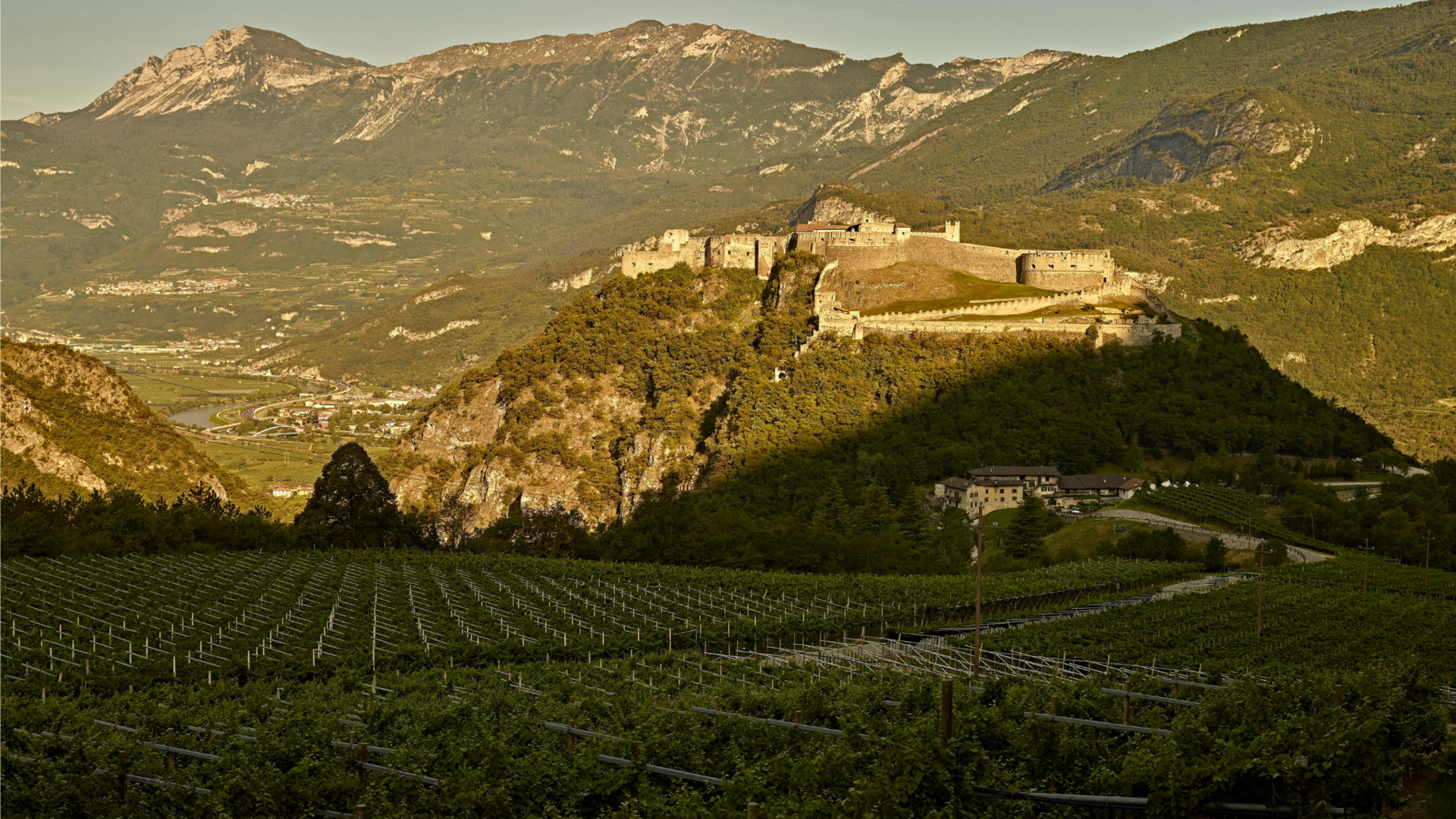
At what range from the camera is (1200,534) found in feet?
252

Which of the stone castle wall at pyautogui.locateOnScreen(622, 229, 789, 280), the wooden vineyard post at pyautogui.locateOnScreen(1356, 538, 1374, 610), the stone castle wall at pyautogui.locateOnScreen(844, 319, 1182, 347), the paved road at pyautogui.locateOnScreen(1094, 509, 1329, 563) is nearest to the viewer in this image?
the wooden vineyard post at pyautogui.locateOnScreen(1356, 538, 1374, 610)

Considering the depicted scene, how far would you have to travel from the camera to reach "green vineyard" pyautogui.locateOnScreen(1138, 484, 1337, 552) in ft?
251

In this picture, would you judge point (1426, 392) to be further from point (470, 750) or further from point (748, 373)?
point (470, 750)

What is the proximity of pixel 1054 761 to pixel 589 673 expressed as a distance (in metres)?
16.0

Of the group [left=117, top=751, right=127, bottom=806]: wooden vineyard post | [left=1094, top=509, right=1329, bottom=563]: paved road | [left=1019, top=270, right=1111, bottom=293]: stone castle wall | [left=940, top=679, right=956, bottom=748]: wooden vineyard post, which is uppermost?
[left=1019, top=270, right=1111, bottom=293]: stone castle wall

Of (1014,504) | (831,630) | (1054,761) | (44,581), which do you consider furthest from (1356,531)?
(44,581)

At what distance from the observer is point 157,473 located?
9506 centimetres

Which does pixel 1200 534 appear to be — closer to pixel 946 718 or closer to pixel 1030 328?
pixel 1030 328

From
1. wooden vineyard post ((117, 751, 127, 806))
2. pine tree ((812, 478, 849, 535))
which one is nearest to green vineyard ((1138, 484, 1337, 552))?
pine tree ((812, 478, 849, 535))

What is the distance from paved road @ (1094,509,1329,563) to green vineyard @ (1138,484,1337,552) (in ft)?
4.78

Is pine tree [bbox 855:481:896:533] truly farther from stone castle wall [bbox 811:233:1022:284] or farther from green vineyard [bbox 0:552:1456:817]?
stone castle wall [bbox 811:233:1022:284]

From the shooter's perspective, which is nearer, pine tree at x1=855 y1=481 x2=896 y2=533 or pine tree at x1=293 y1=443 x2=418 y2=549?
pine tree at x1=293 y1=443 x2=418 y2=549

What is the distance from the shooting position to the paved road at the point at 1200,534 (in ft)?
236

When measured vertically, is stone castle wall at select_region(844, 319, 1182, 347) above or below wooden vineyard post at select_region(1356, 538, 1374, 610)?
above
